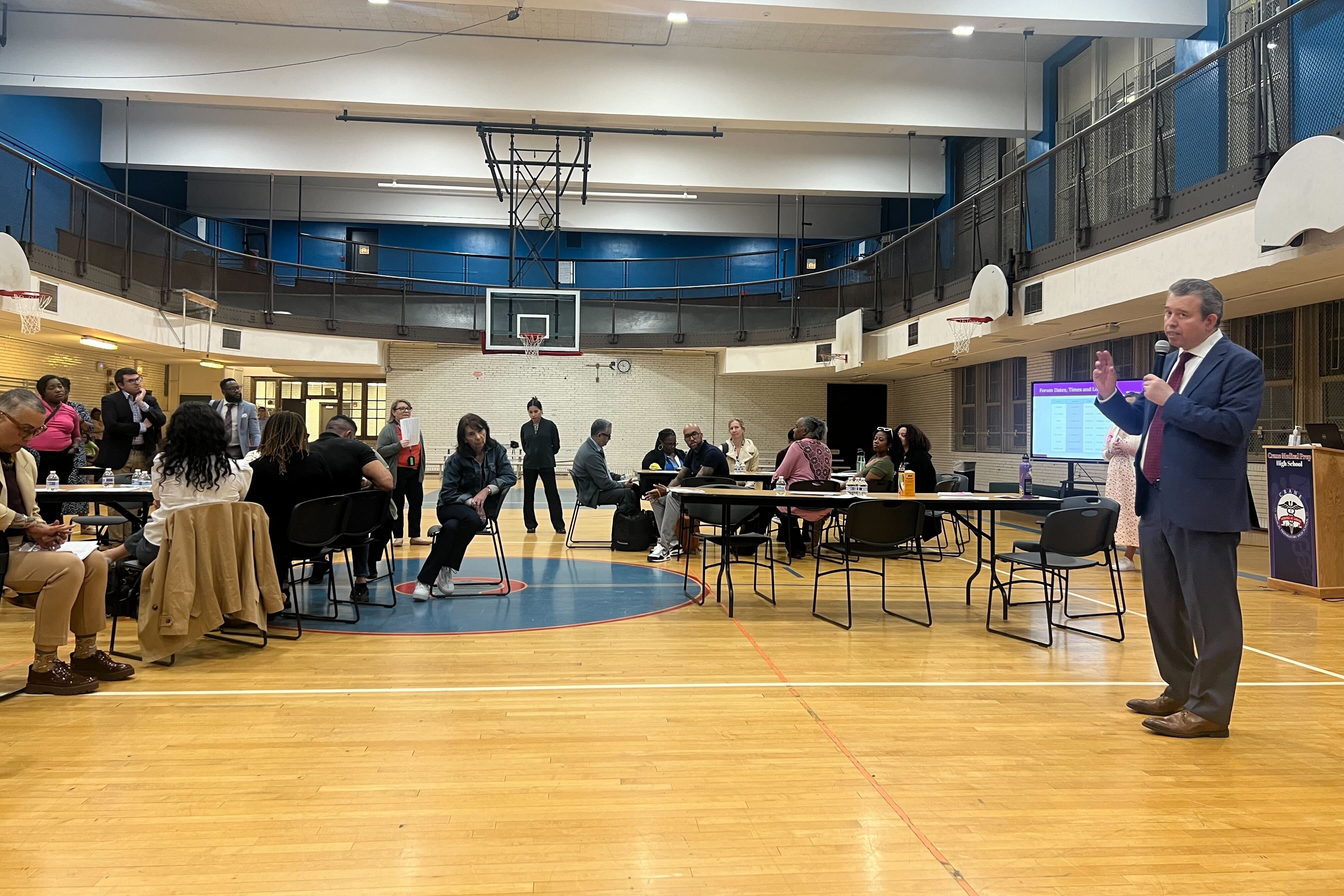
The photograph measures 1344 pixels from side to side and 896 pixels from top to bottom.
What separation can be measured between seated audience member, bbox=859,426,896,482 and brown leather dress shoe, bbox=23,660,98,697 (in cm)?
534

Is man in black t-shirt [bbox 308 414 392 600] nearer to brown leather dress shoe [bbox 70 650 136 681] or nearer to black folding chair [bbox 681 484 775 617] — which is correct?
brown leather dress shoe [bbox 70 650 136 681]

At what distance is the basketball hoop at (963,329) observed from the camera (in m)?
9.25

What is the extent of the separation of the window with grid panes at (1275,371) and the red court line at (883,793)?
732cm

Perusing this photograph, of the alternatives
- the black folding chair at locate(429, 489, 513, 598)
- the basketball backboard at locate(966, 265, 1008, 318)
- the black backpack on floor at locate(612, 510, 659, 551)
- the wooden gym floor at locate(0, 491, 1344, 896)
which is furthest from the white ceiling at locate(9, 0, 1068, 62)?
the wooden gym floor at locate(0, 491, 1344, 896)

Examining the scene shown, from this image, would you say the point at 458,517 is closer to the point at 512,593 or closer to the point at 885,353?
the point at 512,593

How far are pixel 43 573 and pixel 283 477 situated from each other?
4.58 feet

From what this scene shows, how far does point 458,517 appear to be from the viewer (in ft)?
17.4

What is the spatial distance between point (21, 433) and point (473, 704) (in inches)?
81.1

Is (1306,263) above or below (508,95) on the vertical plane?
below

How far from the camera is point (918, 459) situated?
24.1ft

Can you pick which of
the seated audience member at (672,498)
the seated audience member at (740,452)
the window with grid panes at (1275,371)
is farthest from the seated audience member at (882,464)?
the window with grid panes at (1275,371)

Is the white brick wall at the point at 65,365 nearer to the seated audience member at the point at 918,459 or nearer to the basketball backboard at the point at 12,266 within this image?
the basketball backboard at the point at 12,266

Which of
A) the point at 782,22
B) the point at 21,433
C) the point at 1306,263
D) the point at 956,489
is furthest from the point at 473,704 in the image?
the point at 782,22

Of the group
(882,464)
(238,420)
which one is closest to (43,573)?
(238,420)
